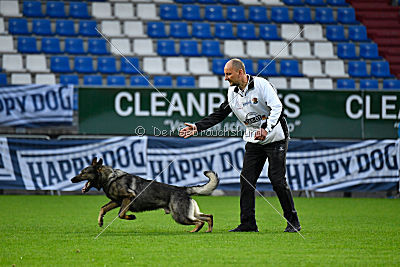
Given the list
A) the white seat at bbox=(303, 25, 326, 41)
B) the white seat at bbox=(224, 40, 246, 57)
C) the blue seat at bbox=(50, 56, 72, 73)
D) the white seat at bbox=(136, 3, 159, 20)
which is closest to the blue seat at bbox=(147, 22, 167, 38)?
the white seat at bbox=(136, 3, 159, 20)

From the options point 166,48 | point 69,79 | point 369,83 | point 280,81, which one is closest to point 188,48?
point 166,48

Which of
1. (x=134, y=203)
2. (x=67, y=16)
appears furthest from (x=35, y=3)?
(x=134, y=203)

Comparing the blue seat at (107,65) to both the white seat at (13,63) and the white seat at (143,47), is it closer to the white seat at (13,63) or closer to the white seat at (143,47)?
the white seat at (143,47)

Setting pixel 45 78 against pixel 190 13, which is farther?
pixel 190 13

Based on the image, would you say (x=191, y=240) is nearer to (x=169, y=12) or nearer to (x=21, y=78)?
(x=21, y=78)

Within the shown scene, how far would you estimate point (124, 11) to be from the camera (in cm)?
2005

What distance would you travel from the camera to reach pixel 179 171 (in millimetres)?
14922

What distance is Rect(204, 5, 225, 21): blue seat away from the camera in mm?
20406

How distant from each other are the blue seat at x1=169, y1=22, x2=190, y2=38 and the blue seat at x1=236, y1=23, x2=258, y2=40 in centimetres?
159

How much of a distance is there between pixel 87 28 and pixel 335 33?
292 inches

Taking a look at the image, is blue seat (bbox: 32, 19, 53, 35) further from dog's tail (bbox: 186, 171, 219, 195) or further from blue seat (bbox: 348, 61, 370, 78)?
dog's tail (bbox: 186, 171, 219, 195)

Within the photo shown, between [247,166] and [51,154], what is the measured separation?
25.0ft

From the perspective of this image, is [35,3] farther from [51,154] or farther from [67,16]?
[51,154]

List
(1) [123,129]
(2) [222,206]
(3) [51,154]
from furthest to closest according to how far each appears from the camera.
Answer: (1) [123,129], (3) [51,154], (2) [222,206]
